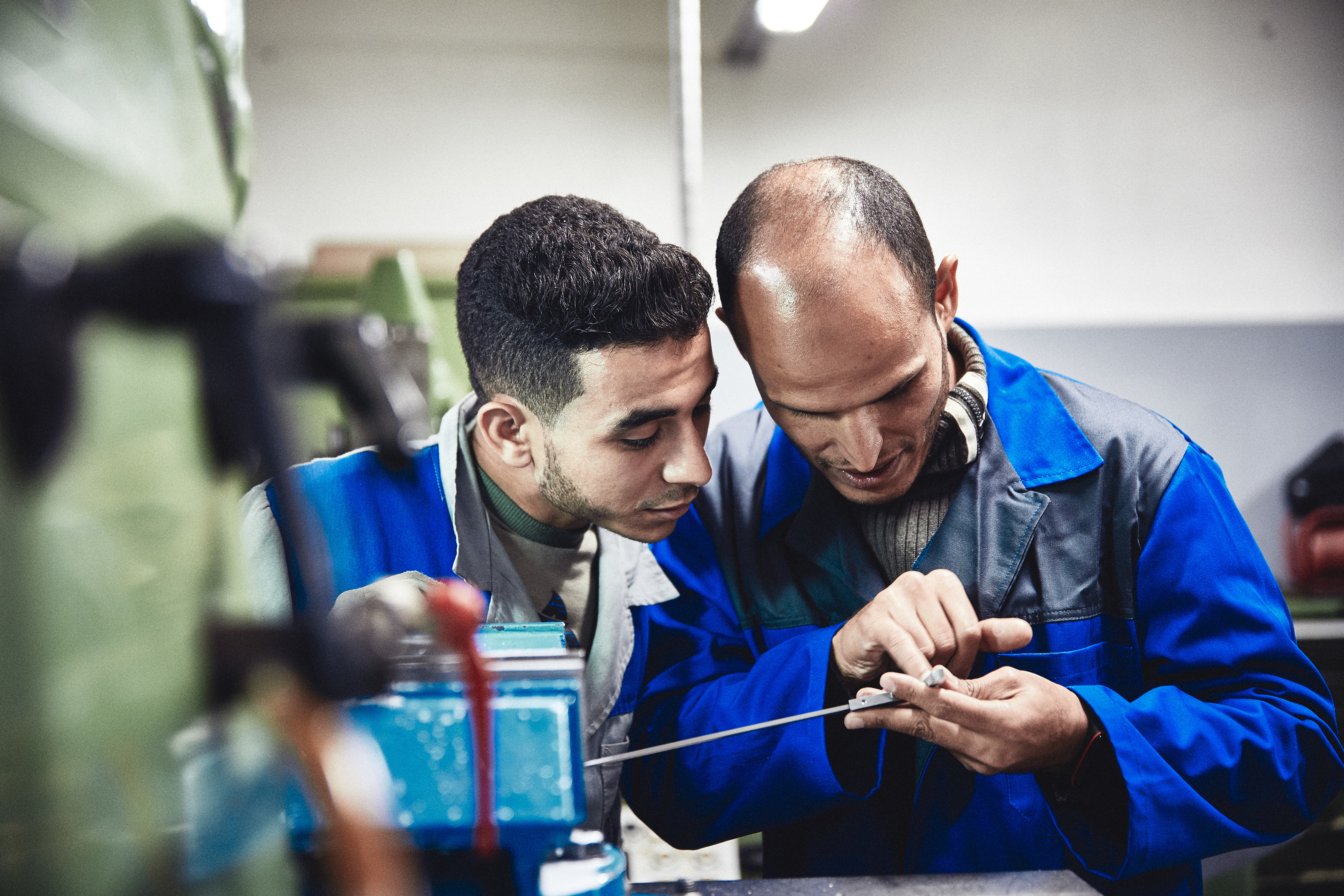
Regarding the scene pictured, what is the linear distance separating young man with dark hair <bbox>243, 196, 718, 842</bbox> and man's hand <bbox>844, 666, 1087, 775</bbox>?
0.32m

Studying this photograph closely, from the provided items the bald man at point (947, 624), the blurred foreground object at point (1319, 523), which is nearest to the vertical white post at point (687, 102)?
the bald man at point (947, 624)

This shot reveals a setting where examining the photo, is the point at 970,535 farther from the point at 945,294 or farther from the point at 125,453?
the point at 125,453

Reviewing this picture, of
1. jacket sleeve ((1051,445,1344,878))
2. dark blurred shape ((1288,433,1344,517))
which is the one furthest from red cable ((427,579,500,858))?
dark blurred shape ((1288,433,1344,517))

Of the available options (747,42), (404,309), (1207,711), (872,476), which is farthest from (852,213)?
(747,42)

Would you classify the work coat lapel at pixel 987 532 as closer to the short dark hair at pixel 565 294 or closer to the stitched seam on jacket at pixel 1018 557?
the stitched seam on jacket at pixel 1018 557

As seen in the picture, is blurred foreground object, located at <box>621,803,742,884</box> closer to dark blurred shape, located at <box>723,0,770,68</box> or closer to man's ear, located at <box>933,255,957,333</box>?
man's ear, located at <box>933,255,957,333</box>

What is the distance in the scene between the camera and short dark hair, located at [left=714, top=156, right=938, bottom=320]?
40.6 inches

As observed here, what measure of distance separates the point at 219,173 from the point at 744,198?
796 mm

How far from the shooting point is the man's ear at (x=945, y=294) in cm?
112

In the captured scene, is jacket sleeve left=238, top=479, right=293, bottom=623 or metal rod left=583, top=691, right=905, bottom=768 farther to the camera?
metal rod left=583, top=691, right=905, bottom=768

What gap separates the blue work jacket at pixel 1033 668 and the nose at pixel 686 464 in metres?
0.23

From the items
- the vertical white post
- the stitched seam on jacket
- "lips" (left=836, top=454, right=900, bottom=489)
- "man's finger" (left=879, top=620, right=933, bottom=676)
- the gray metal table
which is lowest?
the gray metal table

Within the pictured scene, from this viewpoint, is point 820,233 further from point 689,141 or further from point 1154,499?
point 689,141

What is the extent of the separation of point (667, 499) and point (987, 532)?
43 cm
